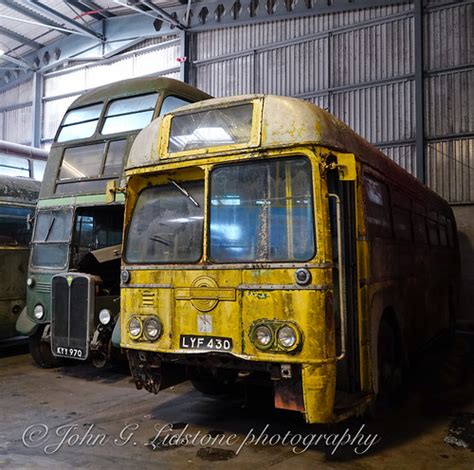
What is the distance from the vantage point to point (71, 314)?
693 cm

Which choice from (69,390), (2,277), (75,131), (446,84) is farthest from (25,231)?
(446,84)

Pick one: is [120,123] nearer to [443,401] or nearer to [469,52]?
[443,401]

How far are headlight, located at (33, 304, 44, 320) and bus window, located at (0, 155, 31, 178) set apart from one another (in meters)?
4.20

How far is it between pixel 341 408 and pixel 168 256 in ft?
6.55

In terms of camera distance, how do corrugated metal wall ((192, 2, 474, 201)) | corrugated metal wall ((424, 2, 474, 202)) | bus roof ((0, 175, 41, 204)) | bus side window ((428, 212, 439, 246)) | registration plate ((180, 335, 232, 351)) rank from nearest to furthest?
registration plate ((180, 335, 232, 351)), bus side window ((428, 212, 439, 246)), bus roof ((0, 175, 41, 204)), corrugated metal wall ((424, 2, 474, 202)), corrugated metal wall ((192, 2, 474, 201))

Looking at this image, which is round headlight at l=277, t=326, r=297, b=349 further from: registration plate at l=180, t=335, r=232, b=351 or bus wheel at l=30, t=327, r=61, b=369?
bus wheel at l=30, t=327, r=61, b=369

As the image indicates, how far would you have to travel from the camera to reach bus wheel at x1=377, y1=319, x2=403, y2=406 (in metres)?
5.04

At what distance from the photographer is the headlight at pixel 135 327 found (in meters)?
4.54

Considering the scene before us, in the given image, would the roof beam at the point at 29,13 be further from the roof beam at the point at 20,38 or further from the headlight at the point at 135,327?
the headlight at the point at 135,327

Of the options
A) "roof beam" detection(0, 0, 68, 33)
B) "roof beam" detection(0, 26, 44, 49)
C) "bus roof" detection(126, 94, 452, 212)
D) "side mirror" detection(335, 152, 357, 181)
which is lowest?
"side mirror" detection(335, 152, 357, 181)

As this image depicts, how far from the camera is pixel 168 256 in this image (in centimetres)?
453

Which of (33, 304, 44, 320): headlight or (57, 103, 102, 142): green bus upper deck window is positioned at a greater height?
(57, 103, 102, 142): green bus upper deck window

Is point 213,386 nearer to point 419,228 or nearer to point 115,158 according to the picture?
point 419,228

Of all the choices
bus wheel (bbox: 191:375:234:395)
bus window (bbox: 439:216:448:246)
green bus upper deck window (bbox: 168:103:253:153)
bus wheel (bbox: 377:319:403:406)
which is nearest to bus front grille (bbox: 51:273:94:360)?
bus wheel (bbox: 191:375:234:395)
